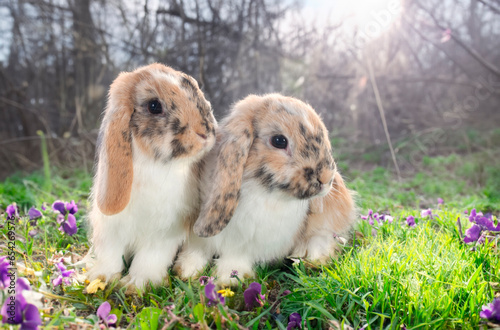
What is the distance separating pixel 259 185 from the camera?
1948 millimetres

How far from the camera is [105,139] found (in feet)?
6.10

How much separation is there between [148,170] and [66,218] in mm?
1021

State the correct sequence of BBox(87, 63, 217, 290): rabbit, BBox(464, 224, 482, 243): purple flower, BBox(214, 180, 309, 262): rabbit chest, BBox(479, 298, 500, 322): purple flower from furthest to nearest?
BBox(464, 224, 482, 243): purple flower
BBox(214, 180, 309, 262): rabbit chest
BBox(87, 63, 217, 290): rabbit
BBox(479, 298, 500, 322): purple flower

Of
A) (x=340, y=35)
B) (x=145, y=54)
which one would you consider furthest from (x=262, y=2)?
(x=145, y=54)

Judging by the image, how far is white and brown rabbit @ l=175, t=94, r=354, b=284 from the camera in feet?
6.17

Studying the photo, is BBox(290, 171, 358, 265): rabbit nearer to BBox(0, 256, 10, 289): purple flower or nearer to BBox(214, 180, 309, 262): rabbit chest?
BBox(214, 180, 309, 262): rabbit chest

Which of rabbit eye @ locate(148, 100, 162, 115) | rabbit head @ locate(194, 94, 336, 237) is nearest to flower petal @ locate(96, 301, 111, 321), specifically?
rabbit head @ locate(194, 94, 336, 237)

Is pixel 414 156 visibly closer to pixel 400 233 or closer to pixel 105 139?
pixel 400 233

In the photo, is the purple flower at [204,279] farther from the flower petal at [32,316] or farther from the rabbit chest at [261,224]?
the flower petal at [32,316]

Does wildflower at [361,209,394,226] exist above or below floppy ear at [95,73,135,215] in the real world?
below

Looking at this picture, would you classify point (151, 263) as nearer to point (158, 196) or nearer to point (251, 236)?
Answer: point (158, 196)

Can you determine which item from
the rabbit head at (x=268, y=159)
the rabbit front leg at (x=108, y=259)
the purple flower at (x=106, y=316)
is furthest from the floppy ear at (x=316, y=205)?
the purple flower at (x=106, y=316)

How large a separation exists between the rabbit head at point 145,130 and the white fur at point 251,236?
1.28 feet

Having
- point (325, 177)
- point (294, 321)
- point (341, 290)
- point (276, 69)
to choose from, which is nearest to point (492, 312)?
point (341, 290)
